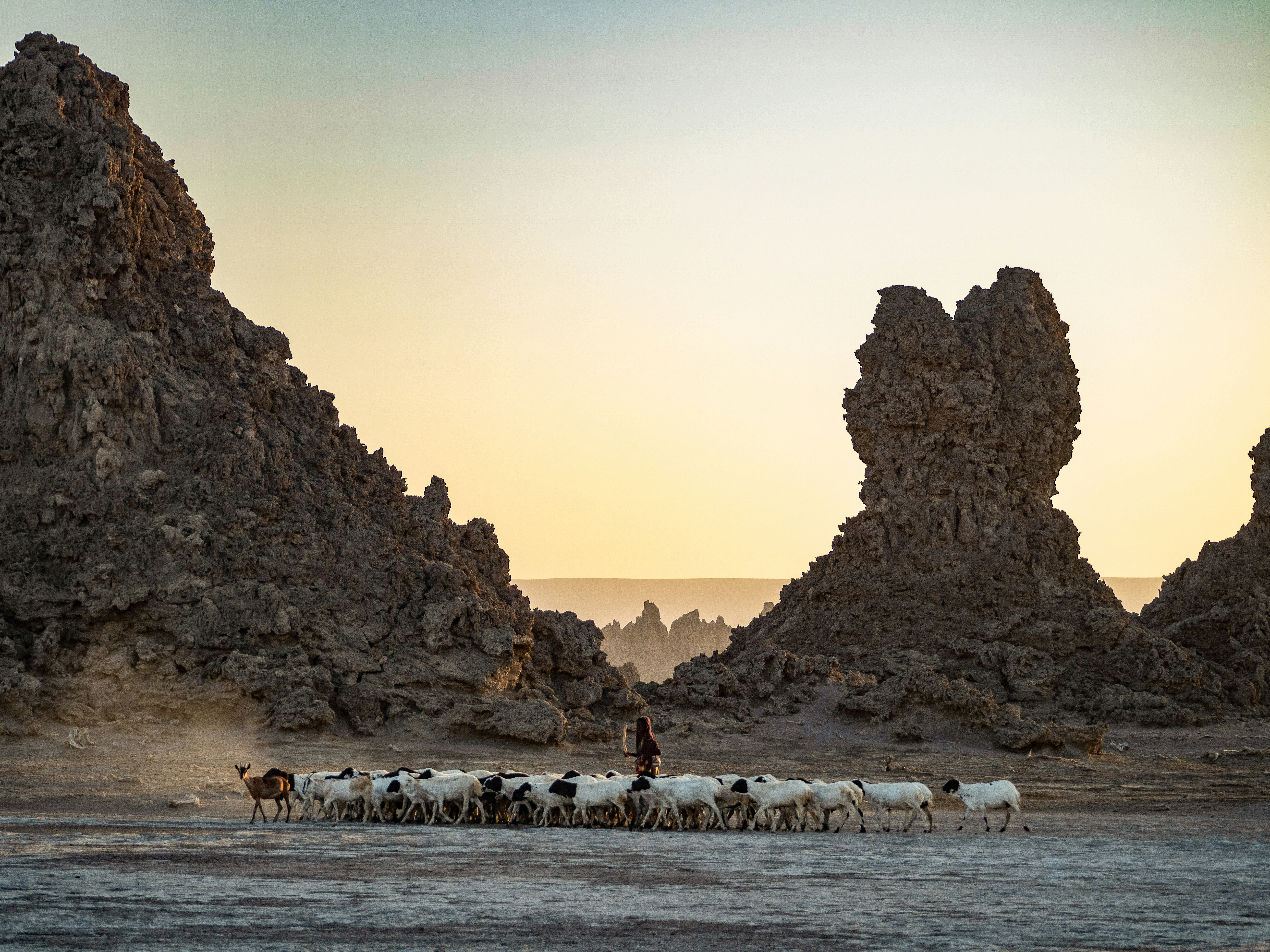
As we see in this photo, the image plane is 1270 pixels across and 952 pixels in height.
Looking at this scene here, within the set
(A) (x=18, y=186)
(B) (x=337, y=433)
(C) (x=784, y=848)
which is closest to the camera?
(C) (x=784, y=848)

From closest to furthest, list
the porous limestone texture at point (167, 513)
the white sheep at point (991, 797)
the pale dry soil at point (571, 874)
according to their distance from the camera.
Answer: the pale dry soil at point (571, 874) → the white sheep at point (991, 797) → the porous limestone texture at point (167, 513)

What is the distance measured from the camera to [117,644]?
29.8m

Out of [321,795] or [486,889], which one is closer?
[486,889]

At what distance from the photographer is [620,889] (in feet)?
43.2

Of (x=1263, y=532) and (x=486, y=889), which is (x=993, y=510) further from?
(x=486, y=889)

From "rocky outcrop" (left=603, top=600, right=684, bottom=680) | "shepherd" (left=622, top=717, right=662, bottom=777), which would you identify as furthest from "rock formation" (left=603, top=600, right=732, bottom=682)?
"shepherd" (left=622, top=717, right=662, bottom=777)

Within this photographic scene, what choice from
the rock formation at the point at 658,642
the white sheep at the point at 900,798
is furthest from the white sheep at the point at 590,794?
the rock formation at the point at 658,642

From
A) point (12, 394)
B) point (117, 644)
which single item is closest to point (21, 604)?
point (117, 644)

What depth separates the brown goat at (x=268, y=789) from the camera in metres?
20.2

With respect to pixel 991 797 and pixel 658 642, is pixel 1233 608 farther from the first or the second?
pixel 658 642

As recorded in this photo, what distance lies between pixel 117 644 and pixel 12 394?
21.0ft

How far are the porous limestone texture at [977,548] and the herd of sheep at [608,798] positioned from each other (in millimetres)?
22368

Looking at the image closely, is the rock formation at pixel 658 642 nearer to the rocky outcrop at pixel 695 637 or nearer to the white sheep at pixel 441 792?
the rocky outcrop at pixel 695 637

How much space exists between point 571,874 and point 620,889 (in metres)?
1.29
